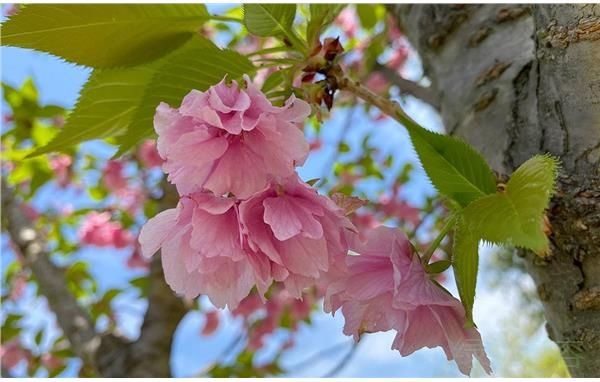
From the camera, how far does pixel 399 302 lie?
0.47m

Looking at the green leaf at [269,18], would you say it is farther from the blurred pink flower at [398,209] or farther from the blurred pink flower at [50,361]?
the blurred pink flower at [50,361]

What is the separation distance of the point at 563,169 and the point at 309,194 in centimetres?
23

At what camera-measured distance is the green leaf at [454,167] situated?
0.49 m

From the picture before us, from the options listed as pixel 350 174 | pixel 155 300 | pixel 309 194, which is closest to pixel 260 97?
pixel 309 194

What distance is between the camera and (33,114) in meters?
1.81

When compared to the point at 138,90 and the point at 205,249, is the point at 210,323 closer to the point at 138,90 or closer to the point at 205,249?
the point at 138,90

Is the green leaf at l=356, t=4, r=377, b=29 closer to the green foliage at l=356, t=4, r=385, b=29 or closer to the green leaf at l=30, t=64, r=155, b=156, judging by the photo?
the green foliage at l=356, t=4, r=385, b=29

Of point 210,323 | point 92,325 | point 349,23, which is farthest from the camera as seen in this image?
point 349,23

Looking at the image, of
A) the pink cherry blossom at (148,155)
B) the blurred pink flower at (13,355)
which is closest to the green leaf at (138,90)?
the pink cherry blossom at (148,155)

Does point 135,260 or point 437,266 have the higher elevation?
point 437,266

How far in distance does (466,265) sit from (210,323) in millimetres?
2330

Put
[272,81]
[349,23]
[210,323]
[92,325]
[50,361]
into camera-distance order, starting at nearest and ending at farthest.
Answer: [272,81] → [92,325] → [50,361] → [210,323] → [349,23]

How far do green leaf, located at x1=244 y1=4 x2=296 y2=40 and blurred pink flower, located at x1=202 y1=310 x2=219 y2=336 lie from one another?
7.06ft

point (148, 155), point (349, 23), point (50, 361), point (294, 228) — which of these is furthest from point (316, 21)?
point (349, 23)
